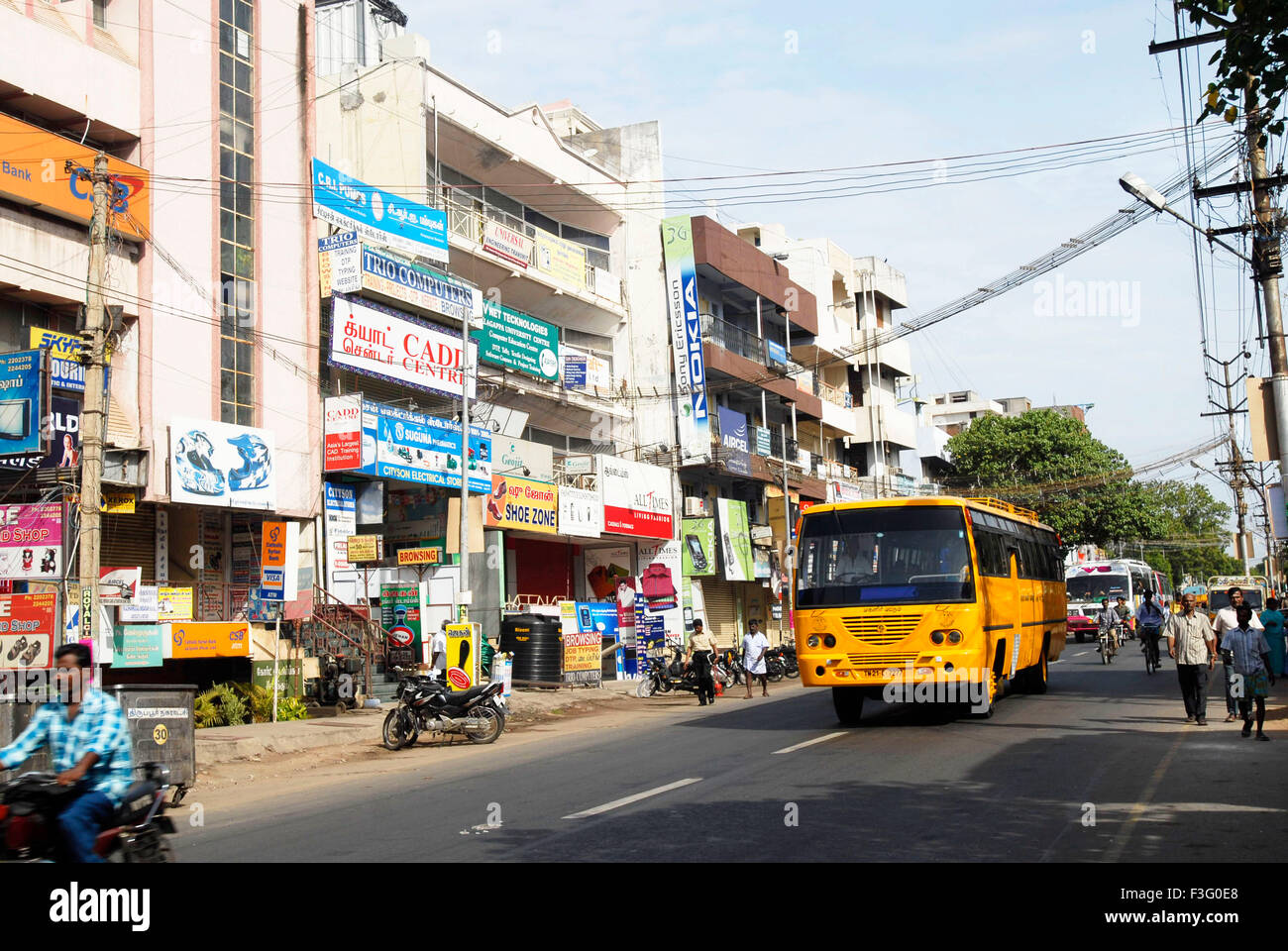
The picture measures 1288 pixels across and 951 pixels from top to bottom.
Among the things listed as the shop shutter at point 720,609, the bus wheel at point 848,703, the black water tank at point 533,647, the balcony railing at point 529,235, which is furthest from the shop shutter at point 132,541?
the shop shutter at point 720,609

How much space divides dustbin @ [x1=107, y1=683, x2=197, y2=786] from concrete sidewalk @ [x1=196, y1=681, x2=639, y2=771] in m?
3.53

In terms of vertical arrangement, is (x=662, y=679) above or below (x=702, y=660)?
below

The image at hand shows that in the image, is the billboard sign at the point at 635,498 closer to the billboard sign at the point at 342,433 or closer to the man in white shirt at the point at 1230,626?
the billboard sign at the point at 342,433

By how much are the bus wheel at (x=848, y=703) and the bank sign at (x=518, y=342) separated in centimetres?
1705

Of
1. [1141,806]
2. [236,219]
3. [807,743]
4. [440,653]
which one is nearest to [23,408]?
[236,219]

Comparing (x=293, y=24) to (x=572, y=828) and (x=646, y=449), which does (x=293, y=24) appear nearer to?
(x=646, y=449)

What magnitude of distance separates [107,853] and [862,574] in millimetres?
11132

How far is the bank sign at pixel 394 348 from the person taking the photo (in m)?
25.8

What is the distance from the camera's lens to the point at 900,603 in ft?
51.6

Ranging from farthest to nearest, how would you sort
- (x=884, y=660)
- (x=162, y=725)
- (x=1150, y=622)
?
1. (x=1150, y=622)
2. (x=884, y=660)
3. (x=162, y=725)

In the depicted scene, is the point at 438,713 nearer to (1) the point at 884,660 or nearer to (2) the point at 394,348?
(1) the point at 884,660

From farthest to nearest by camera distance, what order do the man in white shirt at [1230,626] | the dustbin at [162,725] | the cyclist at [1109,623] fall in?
the cyclist at [1109,623] → the man in white shirt at [1230,626] → the dustbin at [162,725]

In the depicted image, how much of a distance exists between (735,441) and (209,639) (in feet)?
76.6
